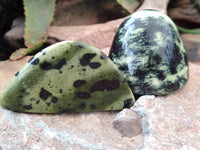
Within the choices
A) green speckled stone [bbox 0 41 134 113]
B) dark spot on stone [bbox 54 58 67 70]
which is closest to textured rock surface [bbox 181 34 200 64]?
green speckled stone [bbox 0 41 134 113]

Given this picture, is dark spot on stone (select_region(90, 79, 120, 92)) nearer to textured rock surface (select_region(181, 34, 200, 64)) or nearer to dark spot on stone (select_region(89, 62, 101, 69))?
dark spot on stone (select_region(89, 62, 101, 69))

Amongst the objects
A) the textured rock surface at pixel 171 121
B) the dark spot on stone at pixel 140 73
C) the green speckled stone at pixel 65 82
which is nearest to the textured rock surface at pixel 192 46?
the textured rock surface at pixel 171 121

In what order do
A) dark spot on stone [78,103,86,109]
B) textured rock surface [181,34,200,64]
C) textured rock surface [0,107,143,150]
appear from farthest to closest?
textured rock surface [181,34,200,64]
dark spot on stone [78,103,86,109]
textured rock surface [0,107,143,150]

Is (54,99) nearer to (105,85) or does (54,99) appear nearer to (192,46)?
(105,85)

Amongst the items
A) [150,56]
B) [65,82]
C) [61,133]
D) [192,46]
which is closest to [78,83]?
[65,82]

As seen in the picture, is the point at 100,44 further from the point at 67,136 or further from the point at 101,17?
the point at 67,136

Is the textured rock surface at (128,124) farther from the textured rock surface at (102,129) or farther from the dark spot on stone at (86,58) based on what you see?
the dark spot on stone at (86,58)

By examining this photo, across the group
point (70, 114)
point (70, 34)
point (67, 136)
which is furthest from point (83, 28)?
point (67, 136)
